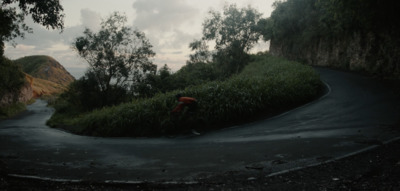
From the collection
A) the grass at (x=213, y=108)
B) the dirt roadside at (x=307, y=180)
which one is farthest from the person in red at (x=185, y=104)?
the dirt roadside at (x=307, y=180)

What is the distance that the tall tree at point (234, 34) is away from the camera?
43.0 m

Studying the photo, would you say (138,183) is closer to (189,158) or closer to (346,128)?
(189,158)

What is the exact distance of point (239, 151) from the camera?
8.75 m

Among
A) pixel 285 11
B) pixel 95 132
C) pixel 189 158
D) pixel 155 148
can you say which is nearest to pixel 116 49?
pixel 95 132

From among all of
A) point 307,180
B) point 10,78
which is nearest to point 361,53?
point 307,180

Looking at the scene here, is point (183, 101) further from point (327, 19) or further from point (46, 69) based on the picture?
point (46, 69)

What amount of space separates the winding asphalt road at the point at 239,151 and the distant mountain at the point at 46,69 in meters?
143

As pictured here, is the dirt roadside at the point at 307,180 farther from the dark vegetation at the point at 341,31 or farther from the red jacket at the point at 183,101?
the dark vegetation at the point at 341,31

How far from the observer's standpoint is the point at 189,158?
8477mm

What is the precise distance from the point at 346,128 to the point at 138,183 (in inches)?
292

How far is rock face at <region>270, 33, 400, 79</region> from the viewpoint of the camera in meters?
20.4

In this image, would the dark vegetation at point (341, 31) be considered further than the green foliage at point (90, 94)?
No

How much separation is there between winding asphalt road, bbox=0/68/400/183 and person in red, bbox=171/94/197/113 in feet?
4.01

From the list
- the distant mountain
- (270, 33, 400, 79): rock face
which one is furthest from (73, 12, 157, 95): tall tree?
the distant mountain
